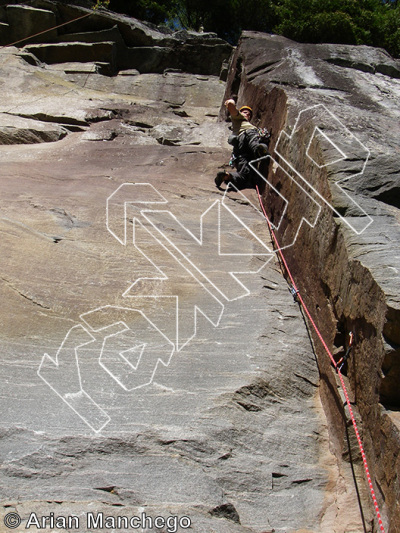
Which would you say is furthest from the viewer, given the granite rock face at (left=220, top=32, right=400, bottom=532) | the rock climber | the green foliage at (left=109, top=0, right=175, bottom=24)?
the green foliage at (left=109, top=0, right=175, bottom=24)

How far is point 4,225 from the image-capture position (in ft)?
15.7

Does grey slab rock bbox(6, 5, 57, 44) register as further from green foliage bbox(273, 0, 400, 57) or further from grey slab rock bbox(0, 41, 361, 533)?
grey slab rock bbox(0, 41, 361, 533)

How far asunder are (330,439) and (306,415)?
23 centimetres

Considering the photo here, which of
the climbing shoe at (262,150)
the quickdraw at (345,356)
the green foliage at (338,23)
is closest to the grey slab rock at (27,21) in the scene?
the green foliage at (338,23)

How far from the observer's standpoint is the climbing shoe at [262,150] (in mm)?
6652

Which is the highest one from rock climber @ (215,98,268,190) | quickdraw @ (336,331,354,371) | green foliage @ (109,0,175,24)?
green foliage @ (109,0,175,24)

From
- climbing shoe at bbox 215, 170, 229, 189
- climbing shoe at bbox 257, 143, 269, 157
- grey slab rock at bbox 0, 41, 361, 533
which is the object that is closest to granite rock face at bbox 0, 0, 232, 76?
climbing shoe at bbox 257, 143, 269, 157

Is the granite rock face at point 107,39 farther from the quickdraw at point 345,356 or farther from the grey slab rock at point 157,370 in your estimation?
the quickdraw at point 345,356

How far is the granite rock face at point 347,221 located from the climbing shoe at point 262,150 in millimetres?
128

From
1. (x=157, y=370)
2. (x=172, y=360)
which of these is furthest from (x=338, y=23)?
(x=157, y=370)

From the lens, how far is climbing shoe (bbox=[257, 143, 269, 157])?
6.65 meters

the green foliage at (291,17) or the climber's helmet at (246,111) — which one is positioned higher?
→ the green foliage at (291,17)

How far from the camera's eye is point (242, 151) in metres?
7.07

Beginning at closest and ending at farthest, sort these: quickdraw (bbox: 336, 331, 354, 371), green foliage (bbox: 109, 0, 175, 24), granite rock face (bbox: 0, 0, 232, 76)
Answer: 1. quickdraw (bbox: 336, 331, 354, 371)
2. granite rock face (bbox: 0, 0, 232, 76)
3. green foliage (bbox: 109, 0, 175, 24)
